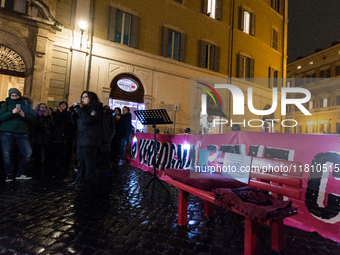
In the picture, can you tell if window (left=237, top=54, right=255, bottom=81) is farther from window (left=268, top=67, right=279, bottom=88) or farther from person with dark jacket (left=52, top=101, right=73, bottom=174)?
person with dark jacket (left=52, top=101, right=73, bottom=174)

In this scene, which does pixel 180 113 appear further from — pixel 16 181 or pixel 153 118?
pixel 16 181

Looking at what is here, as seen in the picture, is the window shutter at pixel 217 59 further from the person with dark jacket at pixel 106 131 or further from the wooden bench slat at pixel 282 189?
the wooden bench slat at pixel 282 189

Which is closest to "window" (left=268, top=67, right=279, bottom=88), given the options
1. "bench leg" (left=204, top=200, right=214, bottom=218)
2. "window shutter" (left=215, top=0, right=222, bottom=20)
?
"window shutter" (left=215, top=0, right=222, bottom=20)

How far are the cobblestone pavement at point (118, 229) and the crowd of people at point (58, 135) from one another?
0.78 meters

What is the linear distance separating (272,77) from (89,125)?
18.8 meters

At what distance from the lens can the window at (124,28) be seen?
10.6 metres

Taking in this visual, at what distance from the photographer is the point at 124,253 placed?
198cm

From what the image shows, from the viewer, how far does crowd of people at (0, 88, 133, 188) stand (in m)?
3.94

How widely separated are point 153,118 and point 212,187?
2233 millimetres

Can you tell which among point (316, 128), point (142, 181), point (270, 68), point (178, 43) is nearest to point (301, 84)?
point (316, 128)

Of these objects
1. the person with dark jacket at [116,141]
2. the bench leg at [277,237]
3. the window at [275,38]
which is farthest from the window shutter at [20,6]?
the window at [275,38]

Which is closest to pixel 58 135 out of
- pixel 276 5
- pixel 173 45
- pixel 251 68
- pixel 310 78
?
pixel 173 45

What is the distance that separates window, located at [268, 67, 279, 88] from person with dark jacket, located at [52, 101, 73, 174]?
1774 cm

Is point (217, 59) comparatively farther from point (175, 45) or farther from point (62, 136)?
point (62, 136)
